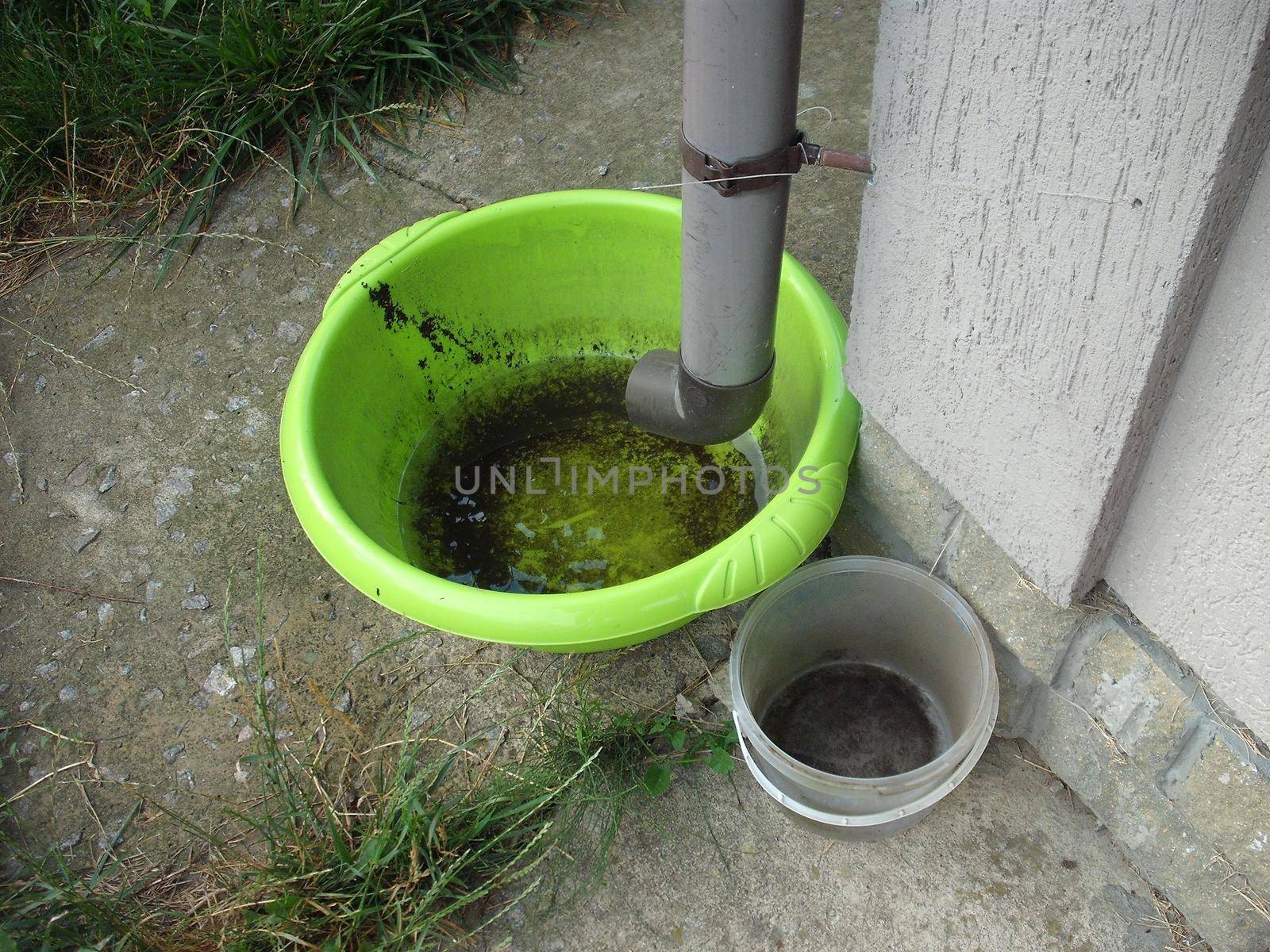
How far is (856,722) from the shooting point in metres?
1.38

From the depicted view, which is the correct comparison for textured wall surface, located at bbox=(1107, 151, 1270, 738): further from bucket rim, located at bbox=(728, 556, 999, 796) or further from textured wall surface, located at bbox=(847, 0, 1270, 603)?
bucket rim, located at bbox=(728, 556, 999, 796)

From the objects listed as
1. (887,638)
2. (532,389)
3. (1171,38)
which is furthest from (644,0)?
(1171,38)

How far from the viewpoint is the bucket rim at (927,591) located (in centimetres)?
109

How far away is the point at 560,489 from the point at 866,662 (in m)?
0.58

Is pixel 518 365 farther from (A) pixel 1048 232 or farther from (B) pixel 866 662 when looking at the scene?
(A) pixel 1048 232

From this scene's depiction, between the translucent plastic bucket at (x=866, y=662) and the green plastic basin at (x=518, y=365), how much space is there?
0.15 m

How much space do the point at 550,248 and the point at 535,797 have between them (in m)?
0.87

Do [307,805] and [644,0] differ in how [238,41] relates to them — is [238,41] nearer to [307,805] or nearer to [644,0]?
[644,0]

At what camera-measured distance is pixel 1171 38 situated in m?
0.68

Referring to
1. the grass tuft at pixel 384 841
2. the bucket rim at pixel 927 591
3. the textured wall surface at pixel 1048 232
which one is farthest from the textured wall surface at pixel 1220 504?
the grass tuft at pixel 384 841

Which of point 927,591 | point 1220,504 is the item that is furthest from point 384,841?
point 1220,504
